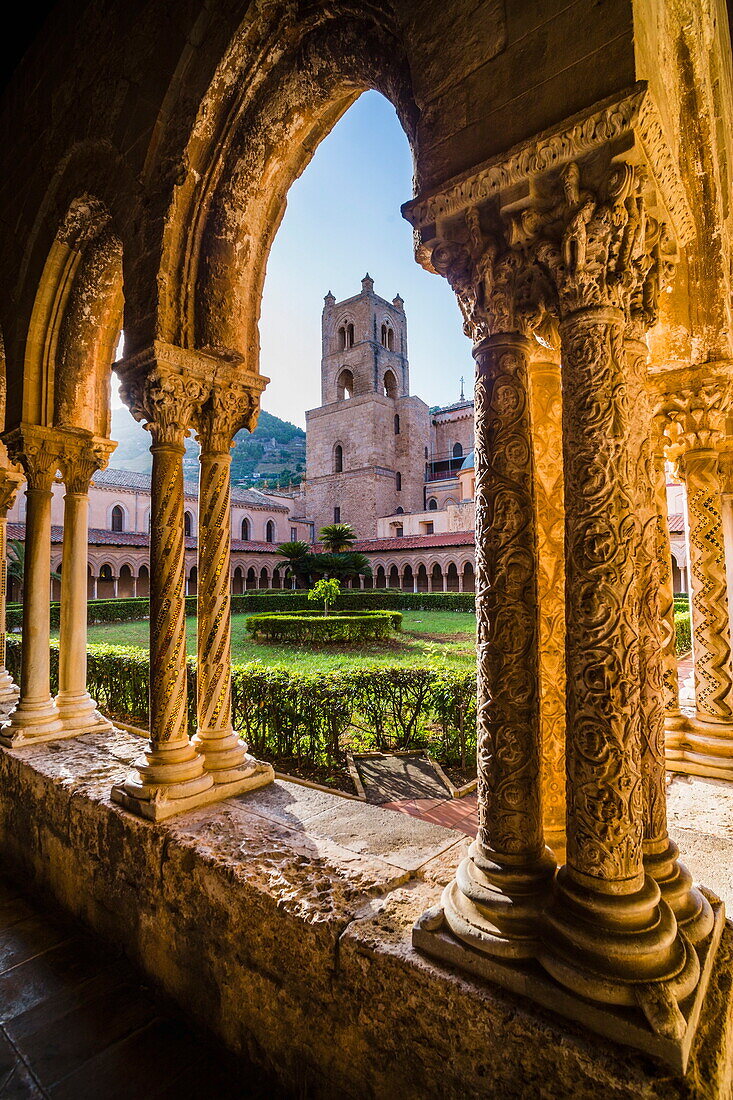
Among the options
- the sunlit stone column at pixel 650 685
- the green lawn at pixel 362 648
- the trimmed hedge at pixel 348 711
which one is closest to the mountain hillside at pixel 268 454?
the green lawn at pixel 362 648

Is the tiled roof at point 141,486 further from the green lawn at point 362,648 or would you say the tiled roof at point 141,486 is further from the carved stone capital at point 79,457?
the carved stone capital at point 79,457

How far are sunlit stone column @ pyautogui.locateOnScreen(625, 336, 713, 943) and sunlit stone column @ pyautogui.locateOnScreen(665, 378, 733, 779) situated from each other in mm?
1766

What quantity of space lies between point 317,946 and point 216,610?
5.71 feet

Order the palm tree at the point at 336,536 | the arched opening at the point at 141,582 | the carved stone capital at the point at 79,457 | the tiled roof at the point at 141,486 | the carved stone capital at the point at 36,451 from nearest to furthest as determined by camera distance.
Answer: the carved stone capital at the point at 36,451
the carved stone capital at the point at 79,457
the arched opening at the point at 141,582
the palm tree at the point at 336,536
the tiled roof at the point at 141,486

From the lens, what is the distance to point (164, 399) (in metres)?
2.97

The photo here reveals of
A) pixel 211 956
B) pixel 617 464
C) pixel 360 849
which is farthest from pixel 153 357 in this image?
pixel 211 956

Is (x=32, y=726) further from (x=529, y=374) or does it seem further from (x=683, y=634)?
(x=683, y=634)

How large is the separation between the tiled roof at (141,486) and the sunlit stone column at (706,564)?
26.4 metres

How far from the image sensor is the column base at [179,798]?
8.48 feet

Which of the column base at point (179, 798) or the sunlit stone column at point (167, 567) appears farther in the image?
the sunlit stone column at point (167, 567)

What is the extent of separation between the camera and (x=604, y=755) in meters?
1.50

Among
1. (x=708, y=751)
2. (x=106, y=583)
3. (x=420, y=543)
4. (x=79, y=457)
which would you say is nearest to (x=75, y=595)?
(x=79, y=457)

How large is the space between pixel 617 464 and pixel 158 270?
8.59ft

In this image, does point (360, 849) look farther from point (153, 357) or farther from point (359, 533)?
point (359, 533)
